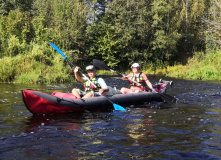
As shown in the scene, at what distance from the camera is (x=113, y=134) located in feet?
15.0

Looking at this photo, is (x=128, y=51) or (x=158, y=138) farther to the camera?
(x=128, y=51)

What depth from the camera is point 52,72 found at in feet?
45.7

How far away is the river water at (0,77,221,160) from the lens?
3.61m

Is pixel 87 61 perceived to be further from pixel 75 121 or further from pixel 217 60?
pixel 75 121

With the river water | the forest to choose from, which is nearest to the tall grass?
the forest

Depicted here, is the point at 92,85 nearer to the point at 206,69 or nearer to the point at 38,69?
the point at 38,69

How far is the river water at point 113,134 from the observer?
3.61 meters

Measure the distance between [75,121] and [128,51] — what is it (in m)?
23.0

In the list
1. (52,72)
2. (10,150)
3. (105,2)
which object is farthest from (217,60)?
(105,2)

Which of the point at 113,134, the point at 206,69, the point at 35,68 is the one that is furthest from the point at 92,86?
the point at 206,69

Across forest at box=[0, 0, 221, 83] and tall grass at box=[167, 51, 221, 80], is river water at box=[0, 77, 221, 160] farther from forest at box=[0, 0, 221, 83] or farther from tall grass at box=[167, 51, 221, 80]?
forest at box=[0, 0, 221, 83]

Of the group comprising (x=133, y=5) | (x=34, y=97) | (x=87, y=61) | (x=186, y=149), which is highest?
(x=133, y=5)

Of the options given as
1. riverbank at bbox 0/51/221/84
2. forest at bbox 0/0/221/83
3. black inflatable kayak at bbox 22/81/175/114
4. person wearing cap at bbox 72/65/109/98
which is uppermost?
forest at bbox 0/0/221/83

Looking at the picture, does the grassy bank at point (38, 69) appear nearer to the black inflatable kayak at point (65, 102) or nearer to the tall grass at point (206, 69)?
the tall grass at point (206, 69)
